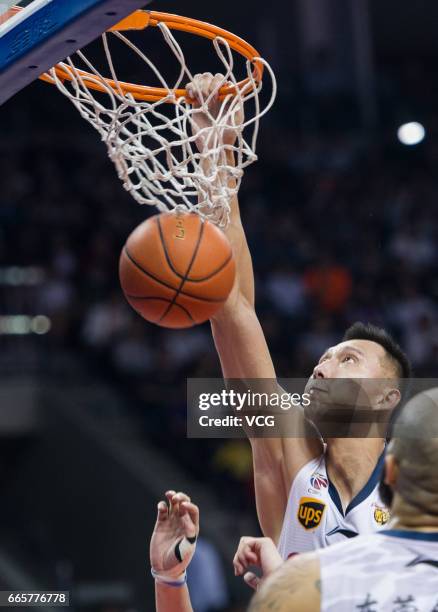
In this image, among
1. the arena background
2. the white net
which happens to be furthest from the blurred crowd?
the white net

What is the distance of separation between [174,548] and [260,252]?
7.11m

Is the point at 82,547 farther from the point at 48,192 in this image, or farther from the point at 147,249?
the point at 147,249

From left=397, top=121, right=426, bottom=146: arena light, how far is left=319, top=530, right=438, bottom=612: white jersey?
10195mm

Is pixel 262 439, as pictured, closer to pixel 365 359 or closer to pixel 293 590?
pixel 365 359

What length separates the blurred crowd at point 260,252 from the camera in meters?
8.89

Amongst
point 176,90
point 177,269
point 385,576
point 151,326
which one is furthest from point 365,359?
point 151,326

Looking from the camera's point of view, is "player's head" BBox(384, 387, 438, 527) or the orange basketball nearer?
"player's head" BBox(384, 387, 438, 527)

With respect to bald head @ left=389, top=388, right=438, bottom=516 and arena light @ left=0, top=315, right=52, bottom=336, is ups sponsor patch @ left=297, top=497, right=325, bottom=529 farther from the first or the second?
arena light @ left=0, top=315, right=52, bottom=336

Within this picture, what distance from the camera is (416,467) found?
1.98 m

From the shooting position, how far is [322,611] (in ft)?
6.33

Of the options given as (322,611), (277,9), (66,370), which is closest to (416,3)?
(277,9)

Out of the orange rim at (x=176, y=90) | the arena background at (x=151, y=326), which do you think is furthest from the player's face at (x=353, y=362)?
the arena background at (x=151, y=326)

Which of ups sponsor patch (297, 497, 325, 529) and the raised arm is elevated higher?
the raised arm

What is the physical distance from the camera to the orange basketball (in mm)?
2977
